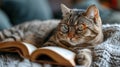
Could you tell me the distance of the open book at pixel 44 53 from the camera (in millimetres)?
936

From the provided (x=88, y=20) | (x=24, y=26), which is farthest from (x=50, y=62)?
(x=24, y=26)

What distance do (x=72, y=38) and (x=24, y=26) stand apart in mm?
604

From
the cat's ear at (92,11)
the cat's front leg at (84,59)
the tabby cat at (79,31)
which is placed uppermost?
the cat's ear at (92,11)

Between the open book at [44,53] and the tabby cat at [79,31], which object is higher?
the tabby cat at [79,31]

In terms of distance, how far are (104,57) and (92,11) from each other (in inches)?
8.4

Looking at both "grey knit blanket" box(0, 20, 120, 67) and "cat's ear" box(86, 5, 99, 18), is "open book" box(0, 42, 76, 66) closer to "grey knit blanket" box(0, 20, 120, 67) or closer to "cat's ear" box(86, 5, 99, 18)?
"grey knit blanket" box(0, 20, 120, 67)

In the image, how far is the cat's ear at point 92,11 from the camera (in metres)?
1.06

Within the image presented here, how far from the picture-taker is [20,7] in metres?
2.42

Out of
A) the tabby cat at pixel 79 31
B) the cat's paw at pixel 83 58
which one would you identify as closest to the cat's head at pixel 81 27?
the tabby cat at pixel 79 31

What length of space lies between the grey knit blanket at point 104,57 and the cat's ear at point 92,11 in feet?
0.40

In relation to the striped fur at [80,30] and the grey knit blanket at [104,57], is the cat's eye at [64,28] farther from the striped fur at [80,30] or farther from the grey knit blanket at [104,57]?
the grey knit blanket at [104,57]

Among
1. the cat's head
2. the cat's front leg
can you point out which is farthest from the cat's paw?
the cat's head

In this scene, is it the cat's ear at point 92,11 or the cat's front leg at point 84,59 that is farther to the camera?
the cat's ear at point 92,11

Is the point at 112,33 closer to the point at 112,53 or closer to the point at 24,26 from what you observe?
the point at 112,53
